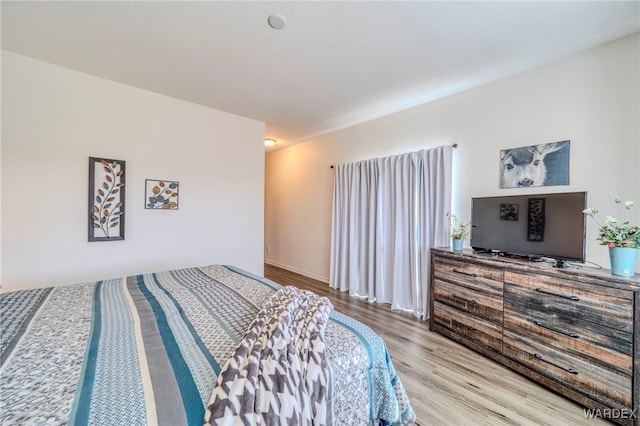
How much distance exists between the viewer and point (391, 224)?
3.61 meters

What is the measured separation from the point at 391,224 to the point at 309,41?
241 centimetres

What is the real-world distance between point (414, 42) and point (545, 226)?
1889 millimetres

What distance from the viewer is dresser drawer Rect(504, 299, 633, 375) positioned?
1604mm

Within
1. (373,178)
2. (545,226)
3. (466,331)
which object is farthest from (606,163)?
(373,178)

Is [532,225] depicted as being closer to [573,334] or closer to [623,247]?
[623,247]

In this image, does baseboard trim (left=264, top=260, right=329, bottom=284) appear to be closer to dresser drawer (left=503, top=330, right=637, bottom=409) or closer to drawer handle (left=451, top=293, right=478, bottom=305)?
drawer handle (left=451, top=293, right=478, bottom=305)

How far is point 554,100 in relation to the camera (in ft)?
7.61

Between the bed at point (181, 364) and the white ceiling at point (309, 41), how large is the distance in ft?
6.62

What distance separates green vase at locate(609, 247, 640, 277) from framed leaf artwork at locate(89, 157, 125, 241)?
170 inches

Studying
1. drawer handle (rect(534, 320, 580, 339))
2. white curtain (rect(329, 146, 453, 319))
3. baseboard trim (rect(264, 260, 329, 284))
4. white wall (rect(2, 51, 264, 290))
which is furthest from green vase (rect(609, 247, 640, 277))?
white wall (rect(2, 51, 264, 290))

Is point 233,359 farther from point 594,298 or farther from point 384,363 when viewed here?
point 594,298

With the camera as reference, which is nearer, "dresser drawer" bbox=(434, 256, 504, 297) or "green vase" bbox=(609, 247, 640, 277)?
"green vase" bbox=(609, 247, 640, 277)
